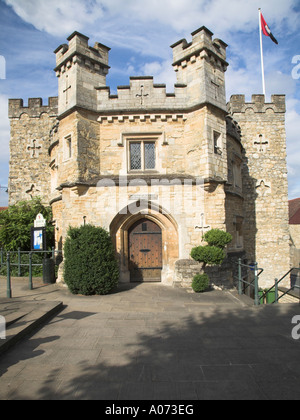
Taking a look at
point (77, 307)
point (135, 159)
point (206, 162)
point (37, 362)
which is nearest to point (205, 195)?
point (206, 162)

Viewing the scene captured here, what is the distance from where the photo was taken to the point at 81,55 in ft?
32.0

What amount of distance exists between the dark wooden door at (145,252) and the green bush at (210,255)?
2.08m

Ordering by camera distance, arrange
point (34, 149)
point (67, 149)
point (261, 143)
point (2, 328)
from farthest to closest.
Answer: point (34, 149)
point (261, 143)
point (67, 149)
point (2, 328)

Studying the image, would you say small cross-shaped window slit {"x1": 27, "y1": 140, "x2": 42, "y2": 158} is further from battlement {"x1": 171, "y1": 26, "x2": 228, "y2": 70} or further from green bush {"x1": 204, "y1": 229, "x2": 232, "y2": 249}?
green bush {"x1": 204, "y1": 229, "x2": 232, "y2": 249}

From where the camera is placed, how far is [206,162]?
9.38 m

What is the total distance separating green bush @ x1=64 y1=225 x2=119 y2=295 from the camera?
8031mm

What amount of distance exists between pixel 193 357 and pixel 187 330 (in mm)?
1123

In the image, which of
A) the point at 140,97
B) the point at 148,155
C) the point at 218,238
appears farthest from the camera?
the point at 148,155

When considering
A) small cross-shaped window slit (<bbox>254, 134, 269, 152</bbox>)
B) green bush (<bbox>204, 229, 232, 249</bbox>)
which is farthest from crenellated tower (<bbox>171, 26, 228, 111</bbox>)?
small cross-shaped window slit (<bbox>254, 134, 269, 152</bbox>)

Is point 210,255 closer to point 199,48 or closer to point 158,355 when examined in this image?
point 158,355

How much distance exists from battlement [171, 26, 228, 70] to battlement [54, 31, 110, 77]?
107 inches

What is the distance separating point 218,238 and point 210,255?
66 centimetres

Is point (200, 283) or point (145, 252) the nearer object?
point (200, 283)

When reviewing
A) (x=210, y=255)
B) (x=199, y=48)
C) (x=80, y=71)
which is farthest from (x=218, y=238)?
(x=80, y=71)
